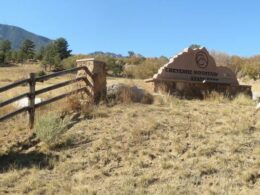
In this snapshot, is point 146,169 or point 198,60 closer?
point 146,169

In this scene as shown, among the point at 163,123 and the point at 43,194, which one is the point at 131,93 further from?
the point at 43,194

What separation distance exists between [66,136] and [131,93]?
4915 mm

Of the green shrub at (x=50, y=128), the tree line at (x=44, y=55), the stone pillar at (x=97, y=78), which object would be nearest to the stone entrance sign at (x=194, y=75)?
the stone pillar at (x=97, y=78)

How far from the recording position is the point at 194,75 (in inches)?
848

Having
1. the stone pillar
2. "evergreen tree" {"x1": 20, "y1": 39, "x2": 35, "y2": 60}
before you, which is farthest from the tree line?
the stone pillar

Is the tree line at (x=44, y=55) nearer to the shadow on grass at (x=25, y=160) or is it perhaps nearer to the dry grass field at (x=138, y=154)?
the dry grass field at (x=138, y=154)

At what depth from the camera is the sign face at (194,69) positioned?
21016 mm

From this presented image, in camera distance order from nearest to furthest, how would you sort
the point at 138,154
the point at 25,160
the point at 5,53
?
1. the point at 138,154
2. the point at 25,160
3. the point at 5,53

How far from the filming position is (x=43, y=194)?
31.4ft

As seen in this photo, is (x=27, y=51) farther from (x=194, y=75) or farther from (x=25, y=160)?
(x=25, y=160)

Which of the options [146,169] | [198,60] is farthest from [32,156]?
[198,60]

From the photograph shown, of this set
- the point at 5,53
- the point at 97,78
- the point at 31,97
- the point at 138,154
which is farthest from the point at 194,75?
the point at 5,53

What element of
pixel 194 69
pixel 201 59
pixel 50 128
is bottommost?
pixel 50 128

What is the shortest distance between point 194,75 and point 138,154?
10793 mm
